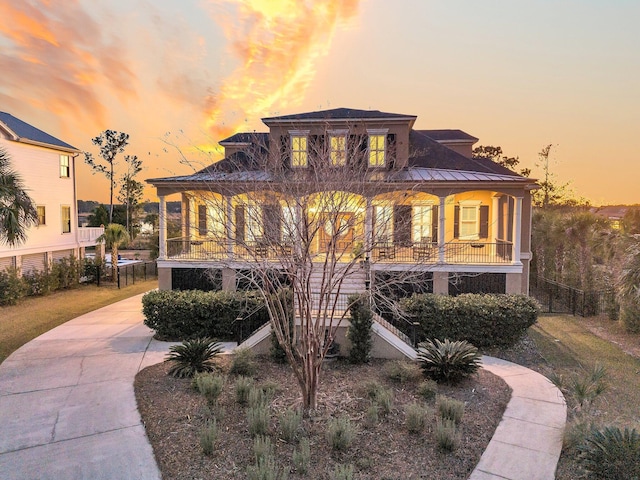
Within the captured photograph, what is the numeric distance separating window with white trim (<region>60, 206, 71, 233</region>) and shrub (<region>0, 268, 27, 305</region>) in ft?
18.6

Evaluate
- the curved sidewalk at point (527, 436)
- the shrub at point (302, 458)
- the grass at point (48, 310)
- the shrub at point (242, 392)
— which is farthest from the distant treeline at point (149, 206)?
the curved sidewalk at point (527, 436)

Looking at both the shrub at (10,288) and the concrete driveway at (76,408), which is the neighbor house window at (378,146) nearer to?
the concrete driveway at (76,408)

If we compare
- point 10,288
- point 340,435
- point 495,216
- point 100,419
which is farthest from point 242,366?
point 495,216

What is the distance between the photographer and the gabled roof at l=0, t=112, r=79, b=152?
1841 centimetres

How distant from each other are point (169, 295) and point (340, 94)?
8564 millimetres

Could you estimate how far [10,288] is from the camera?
16.1 metres

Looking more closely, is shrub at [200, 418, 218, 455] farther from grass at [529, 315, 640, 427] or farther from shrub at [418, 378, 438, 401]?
grass at [529, 315, 640, 427]

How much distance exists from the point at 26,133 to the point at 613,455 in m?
25.9

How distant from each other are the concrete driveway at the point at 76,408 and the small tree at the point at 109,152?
3262 centimetres

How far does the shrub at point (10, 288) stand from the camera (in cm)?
1597

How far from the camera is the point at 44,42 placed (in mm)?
14422

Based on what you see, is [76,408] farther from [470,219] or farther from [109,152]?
[109,152]

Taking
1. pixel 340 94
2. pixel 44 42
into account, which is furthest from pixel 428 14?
pixel 44 42

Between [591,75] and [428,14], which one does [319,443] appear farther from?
[591,75]
